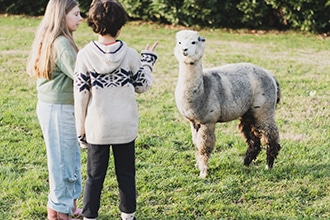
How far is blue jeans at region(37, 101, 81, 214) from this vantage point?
3.83m

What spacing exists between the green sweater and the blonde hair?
0.04 metres

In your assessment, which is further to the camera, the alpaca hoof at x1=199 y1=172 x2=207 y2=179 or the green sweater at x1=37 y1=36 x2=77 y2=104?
the alpaca hoof at x1=199 y1=172 x2=207 y2=179

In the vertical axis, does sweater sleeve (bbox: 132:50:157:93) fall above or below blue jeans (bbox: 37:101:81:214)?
above

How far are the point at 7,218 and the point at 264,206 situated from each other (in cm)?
211

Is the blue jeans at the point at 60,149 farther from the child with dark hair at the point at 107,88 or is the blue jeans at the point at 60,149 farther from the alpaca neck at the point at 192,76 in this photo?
the alpaca neck at the point at 192,76

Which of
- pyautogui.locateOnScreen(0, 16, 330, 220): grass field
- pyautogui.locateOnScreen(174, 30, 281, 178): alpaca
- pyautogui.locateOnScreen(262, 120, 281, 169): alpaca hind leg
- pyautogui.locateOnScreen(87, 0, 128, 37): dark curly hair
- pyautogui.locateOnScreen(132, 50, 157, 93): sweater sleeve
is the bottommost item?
pyautogui.locateOnScreen(0, 16, 330, 220): grass field

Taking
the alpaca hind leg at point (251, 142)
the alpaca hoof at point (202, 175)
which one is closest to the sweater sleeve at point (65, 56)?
the alpaca hoof at point (202, 175)

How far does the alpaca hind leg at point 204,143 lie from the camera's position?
5.05 m

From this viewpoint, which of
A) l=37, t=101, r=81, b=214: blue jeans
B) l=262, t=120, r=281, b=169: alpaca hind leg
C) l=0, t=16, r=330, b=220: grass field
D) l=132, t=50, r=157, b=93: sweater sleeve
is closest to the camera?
l=132, t=50, r=157, b=93: sweater sleeve

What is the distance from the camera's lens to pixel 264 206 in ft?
14.9

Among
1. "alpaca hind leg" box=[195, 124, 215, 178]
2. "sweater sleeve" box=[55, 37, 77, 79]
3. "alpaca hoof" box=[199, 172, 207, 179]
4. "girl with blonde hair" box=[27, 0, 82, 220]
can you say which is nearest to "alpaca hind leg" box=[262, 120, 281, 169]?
"alpaca hind leg" box=[195, 124, 215, 178]

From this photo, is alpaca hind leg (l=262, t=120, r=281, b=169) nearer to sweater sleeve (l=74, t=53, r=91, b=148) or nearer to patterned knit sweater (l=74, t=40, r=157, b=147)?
A: patterned knit sweater (l=74, t=40, r=157, b=147)

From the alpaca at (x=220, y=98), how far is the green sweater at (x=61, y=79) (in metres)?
1.30

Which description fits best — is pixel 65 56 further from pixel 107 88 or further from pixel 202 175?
pixel 202 175
